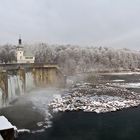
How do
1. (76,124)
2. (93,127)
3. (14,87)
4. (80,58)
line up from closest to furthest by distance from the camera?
(93,127), (76,124), (14,87), (80,58)

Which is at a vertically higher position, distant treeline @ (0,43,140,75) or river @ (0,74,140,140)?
distant treeline @ (0,43,140,75)

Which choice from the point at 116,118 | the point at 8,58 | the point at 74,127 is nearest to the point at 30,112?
the point at 74,127

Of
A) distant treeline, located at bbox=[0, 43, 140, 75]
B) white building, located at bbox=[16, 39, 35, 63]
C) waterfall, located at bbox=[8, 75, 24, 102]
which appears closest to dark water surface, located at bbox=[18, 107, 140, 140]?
waterfall, located at bbox=[8, 75, 24, 102]

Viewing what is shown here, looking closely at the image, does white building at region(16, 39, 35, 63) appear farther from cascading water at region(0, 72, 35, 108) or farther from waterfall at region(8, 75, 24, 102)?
waterfall at region(8, 75, 24, 102)

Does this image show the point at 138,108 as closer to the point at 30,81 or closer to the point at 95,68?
the point at 30,81

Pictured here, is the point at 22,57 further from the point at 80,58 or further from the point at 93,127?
the point at 93,127

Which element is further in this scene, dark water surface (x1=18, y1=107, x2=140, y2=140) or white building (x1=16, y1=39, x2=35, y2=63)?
white building (x1=16, y1=39, x2=35, y2=63)

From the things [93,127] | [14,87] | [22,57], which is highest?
[22,57]

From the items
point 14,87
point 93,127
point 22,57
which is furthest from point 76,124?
point 22,57

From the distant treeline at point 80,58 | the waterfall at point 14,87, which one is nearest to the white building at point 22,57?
the distant treeline at point 80,58

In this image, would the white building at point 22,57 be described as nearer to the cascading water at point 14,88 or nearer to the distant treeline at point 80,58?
the distant treeline at point 80,58

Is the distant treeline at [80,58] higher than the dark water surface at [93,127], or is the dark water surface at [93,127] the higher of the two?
the distant treeline at [80,58]

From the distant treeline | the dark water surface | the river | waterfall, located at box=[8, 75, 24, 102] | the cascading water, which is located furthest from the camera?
the distant treeline

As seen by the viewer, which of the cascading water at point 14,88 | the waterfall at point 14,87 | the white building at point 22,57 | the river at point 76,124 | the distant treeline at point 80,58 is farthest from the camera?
the distant treeline at point 80,58
